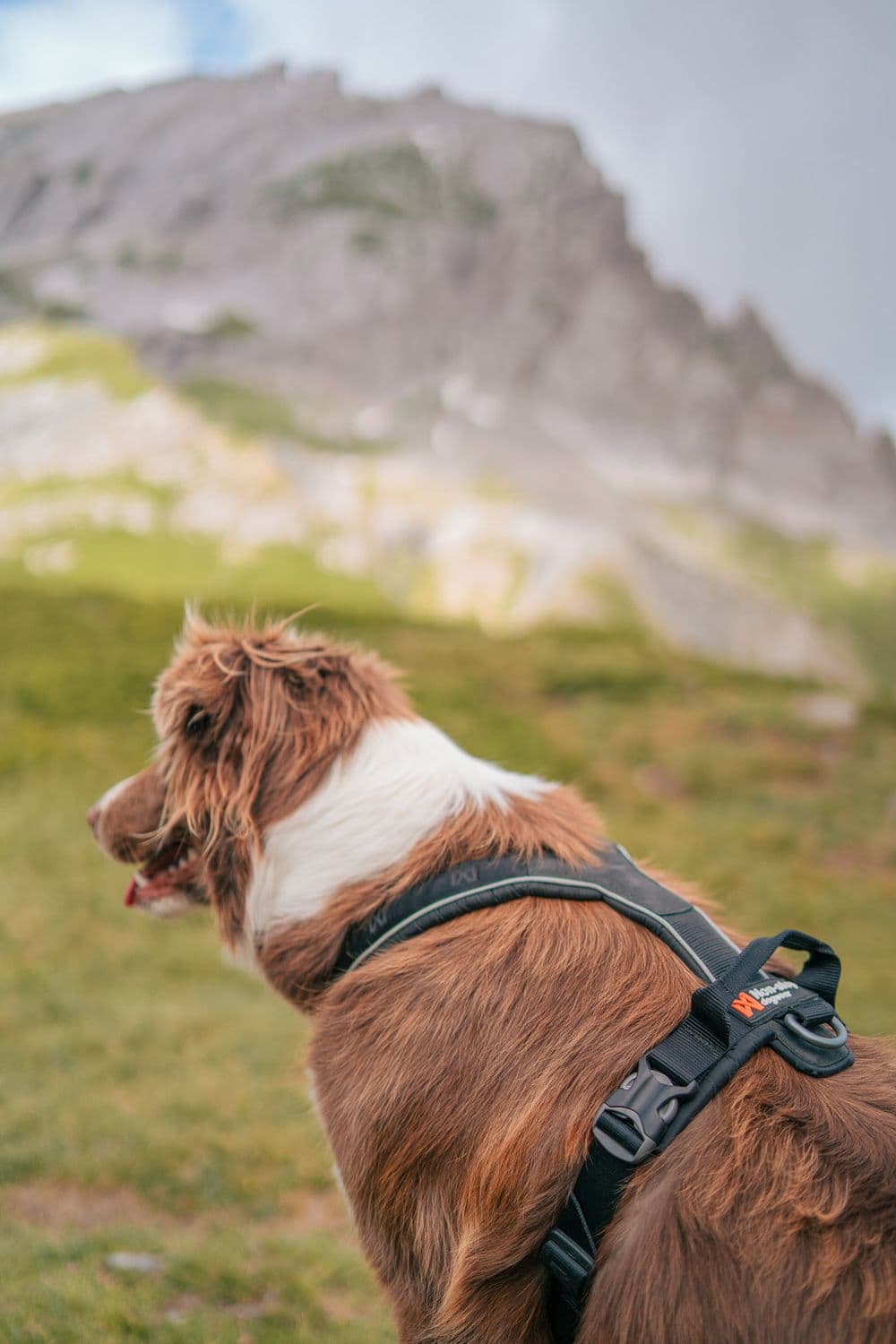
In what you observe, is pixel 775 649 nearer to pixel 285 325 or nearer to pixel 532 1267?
pixel 285 325

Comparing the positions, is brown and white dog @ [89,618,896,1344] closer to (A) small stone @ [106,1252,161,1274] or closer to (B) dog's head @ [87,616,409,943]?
(B) dog's head @ [87,616,409,943]

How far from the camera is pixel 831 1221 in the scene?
156 cm

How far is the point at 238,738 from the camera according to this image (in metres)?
2.67

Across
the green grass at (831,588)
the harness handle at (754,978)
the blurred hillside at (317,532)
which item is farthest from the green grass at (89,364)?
the harness handle at (754,978)

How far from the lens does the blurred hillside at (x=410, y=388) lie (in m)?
32.1

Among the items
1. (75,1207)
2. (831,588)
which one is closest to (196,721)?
(75,1207)

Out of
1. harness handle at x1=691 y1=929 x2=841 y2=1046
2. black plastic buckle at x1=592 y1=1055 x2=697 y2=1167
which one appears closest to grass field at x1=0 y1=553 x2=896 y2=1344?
black plastic buckle at x1=592 y1=1055 x2=697 y2=1167

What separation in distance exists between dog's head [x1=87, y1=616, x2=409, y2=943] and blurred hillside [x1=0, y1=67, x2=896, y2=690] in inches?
999

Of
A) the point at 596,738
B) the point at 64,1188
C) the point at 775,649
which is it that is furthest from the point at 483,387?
the point at 64,1188

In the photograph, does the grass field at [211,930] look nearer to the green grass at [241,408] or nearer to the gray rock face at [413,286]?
the green grass at [241,408]

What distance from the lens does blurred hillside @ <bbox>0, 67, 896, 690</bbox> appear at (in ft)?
105

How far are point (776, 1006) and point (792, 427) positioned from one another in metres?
65.5

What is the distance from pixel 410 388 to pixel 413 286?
15.4 m

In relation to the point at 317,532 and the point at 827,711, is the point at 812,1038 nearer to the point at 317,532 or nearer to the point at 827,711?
the point at 827,711
